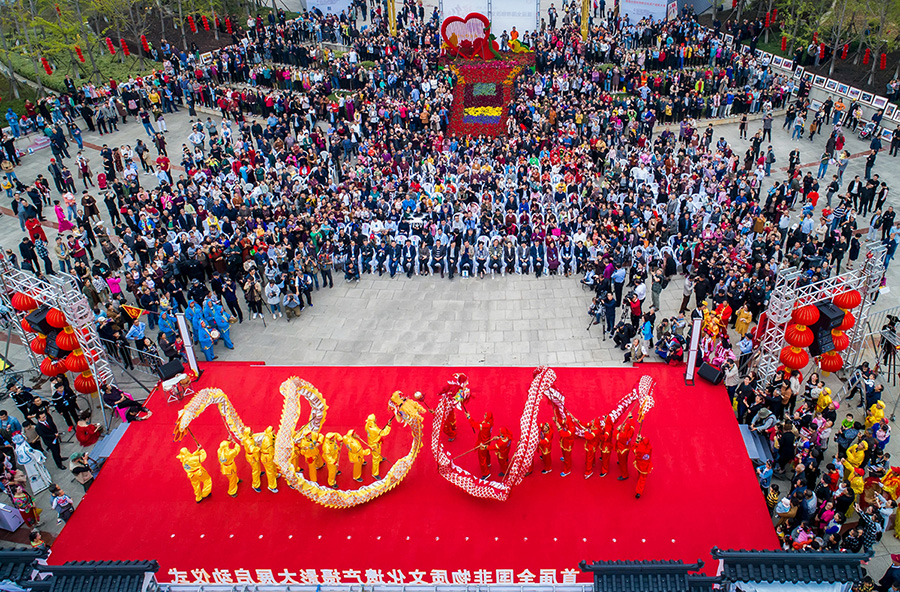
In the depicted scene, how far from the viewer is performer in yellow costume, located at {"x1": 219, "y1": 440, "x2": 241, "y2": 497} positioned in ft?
46.9

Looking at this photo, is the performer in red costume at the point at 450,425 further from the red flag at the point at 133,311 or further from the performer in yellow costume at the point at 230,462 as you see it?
the red flag at the point at 133,311

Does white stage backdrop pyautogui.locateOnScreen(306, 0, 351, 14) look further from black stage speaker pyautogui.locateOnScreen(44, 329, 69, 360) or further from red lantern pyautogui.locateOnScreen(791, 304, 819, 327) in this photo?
red lantern pyautogui.locateOnScreen(791, 304, 819, 327)

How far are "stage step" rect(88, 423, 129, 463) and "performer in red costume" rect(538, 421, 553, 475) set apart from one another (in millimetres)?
9999

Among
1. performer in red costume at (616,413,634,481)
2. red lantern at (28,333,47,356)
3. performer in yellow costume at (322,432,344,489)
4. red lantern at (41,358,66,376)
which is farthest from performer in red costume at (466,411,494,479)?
red lantern at (28,333,47,356)

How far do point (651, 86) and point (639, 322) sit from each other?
58.8 ft

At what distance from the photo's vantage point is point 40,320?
1706 cm

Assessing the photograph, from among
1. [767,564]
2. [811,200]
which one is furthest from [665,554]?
[811,200]

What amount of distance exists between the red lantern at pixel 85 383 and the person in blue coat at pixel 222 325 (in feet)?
11.3

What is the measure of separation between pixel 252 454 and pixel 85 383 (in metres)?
6.08

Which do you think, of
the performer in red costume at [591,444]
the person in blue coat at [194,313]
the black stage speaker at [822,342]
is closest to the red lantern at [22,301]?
the person in blue coat at [194,313]


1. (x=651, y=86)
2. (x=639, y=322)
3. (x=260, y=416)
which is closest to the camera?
(x=260, y=416)

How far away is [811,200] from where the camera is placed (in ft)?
77.0

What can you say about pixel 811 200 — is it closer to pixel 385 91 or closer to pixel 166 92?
pixel 385 91

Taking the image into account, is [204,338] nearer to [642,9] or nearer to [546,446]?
[546,446]
